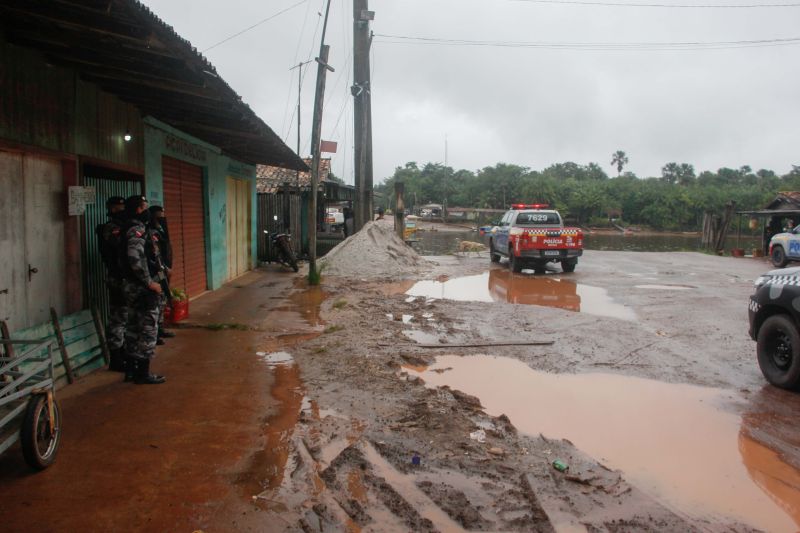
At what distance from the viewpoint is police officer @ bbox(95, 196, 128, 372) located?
551cm

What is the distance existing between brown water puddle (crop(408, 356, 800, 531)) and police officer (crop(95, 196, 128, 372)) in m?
3.13

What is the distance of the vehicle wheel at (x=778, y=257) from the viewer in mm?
18828

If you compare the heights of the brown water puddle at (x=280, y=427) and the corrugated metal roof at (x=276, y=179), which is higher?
the corrugated metal roof at (x=276, y=179)

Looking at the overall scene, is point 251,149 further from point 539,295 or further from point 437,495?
point 437,495

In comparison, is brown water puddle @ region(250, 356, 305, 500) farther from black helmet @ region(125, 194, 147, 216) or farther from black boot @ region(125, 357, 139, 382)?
black helmet @ region(125, 194, 147, 216)

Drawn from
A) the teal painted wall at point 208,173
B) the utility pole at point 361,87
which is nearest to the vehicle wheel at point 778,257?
the utility pole at point 361,87

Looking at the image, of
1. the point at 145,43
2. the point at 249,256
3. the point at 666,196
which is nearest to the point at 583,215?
the point at 666,196

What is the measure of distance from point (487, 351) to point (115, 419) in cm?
420

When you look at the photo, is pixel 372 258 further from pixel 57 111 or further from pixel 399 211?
pixel 57 111

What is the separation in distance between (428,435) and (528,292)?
8451 millimetres

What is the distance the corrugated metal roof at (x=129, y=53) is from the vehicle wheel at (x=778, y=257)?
60.4 feet

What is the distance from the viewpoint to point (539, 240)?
50.9 ft

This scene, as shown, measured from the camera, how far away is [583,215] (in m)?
57.7

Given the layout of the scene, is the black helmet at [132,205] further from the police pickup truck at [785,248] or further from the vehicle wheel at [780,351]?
the police pickup truck at [785,248]
